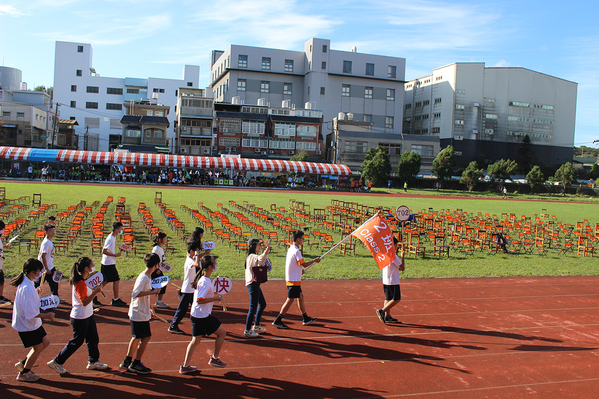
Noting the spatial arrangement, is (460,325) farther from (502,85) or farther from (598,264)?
(502,85)

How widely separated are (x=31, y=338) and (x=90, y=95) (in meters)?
86.8

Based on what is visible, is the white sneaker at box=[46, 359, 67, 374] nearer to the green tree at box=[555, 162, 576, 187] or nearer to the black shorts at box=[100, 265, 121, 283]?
the black shorts at box=[100, 265, 121, 283]

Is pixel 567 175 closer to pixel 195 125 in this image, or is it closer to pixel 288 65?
pixel 288 65

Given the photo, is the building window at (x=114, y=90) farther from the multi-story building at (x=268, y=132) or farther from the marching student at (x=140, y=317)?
the marching student at (x=140, y=317)

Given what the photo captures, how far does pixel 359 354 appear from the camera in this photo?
7477mm

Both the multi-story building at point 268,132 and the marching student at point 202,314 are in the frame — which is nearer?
the marching student at point 202,314

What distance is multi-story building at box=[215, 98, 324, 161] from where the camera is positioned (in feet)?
228

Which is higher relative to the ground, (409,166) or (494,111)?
(494,111)

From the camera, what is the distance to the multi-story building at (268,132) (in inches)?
2731

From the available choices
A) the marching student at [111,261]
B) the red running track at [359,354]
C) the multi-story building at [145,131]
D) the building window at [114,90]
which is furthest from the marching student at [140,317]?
the building window at [114,90]

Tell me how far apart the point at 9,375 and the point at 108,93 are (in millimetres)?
86320

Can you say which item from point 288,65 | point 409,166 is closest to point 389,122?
point 288,65

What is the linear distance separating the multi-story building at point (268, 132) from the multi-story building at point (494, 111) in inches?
1198

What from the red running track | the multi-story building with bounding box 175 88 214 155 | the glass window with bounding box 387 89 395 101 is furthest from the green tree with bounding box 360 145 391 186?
the red running track
